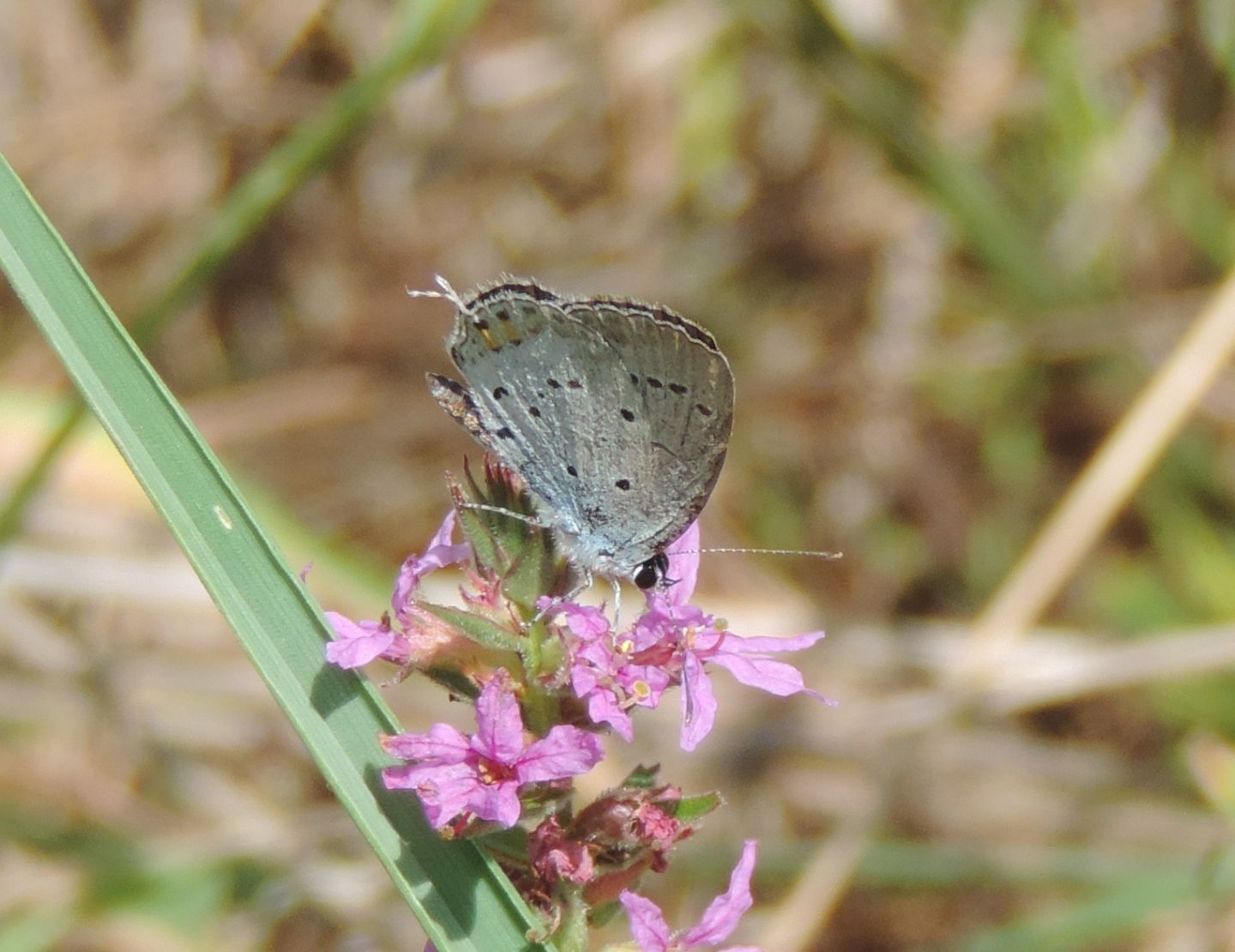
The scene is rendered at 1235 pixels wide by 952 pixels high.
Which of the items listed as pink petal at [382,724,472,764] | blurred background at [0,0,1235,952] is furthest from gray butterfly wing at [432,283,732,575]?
blurred background at [0,0,1235,952]

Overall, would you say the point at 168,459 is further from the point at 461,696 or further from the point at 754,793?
the point at 754,793

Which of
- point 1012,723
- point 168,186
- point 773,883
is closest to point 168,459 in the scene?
point 773,883

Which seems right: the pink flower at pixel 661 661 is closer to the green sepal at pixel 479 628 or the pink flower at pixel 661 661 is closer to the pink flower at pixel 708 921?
the green sepal at pixel 479 628

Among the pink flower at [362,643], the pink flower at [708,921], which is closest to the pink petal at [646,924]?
the pink flower at [708,921]

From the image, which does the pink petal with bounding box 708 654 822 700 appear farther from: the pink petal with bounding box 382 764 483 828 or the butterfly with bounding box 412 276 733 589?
the pink petal with bounding box 382 764 483 828

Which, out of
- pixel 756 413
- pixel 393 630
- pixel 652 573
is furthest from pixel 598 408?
pixel 756 413

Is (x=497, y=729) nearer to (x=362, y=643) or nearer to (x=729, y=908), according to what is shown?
(x=362, y=643)
